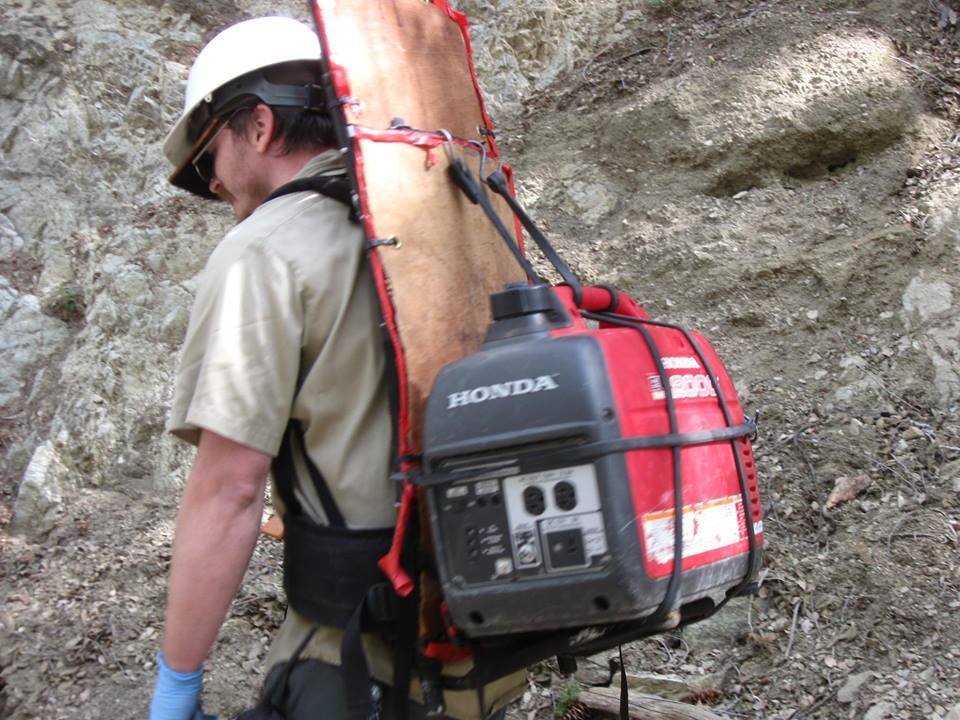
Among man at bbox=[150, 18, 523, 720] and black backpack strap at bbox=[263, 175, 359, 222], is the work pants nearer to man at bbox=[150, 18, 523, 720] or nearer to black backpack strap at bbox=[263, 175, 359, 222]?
man at bbox=[150, 18, 523, 720]

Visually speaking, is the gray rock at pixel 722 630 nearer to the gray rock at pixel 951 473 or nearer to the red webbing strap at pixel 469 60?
the gray rock at pixel 951 473

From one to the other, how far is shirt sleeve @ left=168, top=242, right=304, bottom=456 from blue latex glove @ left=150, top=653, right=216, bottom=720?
48cm

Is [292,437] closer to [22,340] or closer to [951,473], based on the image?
[951,473]

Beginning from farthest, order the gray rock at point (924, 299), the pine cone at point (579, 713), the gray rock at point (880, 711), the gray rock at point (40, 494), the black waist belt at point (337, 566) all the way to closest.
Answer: the gray rock at point (40, 494) → the gray rock at point (924, 299) → the pine cone at point (579, 713) → the gray rock at point (880, 711) → the black waist belt at point (337, 566)

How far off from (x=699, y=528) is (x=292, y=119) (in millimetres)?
1290

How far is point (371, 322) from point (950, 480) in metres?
2.51

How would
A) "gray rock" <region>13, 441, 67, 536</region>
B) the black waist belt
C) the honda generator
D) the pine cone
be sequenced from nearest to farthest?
the honda generator → the black waist belt → the pine cone → "gray rock" <region>13, 441, 67, 536</region>

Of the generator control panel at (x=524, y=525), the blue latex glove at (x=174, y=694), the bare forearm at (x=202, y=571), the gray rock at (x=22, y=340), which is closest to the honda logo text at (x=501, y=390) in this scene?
the generator control panel at (x=524, y=525)

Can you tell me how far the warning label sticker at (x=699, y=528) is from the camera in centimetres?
153

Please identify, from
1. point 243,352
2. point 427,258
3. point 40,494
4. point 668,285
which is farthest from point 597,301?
point 40,494

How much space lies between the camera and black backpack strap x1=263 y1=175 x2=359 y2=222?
195cm

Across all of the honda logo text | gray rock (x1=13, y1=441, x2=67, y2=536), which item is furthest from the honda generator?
gray rock (x1=13, y1=441, x2=67, y2=536)

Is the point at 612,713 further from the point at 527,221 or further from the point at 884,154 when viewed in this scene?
the point at 884,154

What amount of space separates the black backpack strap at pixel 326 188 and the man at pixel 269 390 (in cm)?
2
